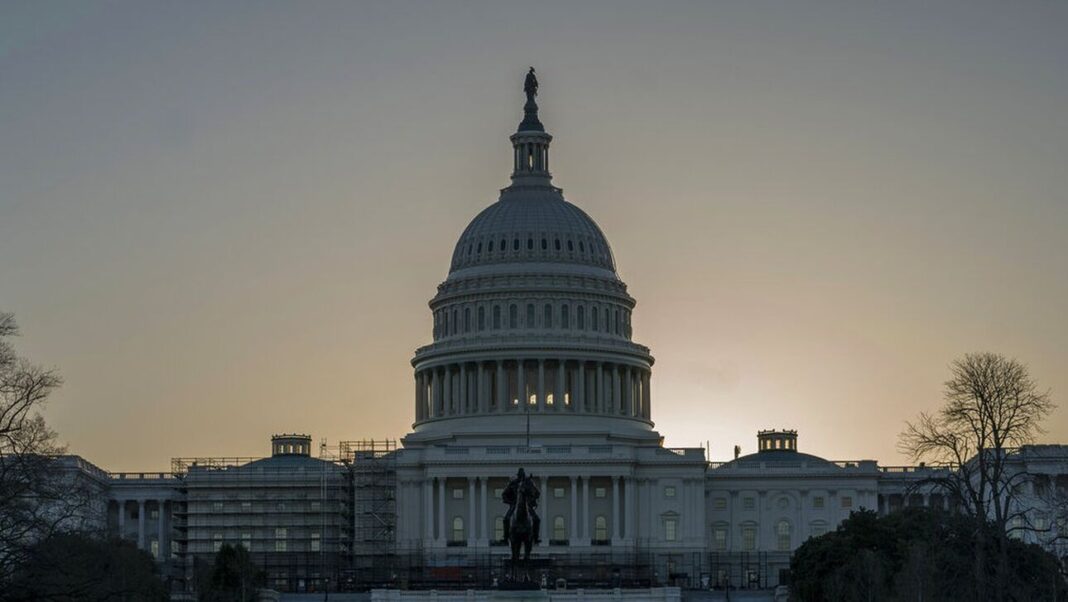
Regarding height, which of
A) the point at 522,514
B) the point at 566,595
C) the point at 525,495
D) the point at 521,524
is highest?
the point at 525,495

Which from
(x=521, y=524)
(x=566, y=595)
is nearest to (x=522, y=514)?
(x=521, y=524)

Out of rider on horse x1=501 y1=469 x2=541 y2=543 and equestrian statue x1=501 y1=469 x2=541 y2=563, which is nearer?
rider on horse x1=501 y1=469 x2=541 y2=543

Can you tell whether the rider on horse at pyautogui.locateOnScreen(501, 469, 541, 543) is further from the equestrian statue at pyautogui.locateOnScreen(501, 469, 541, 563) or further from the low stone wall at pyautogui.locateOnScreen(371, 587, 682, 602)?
the low stone wall at pyautogui.locateOnScreen(371, 587, 682, 602)

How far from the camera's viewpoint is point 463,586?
173 m

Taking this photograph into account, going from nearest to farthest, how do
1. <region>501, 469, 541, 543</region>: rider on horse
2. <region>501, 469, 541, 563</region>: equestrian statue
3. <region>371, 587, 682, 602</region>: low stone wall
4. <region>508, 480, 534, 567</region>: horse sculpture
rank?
<region>501, 469, 541, 543</region>: rider on horse
<region>501, 469, 541, 563</region>: equestrian statue
<region>508, 480, 534, 567</region>: horse sculpture
<region>371, 587, 682, 602</region>: low stone wall

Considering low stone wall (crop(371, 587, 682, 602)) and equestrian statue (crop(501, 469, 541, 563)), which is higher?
equestrian statue (crop(501, 469, 541, 563))

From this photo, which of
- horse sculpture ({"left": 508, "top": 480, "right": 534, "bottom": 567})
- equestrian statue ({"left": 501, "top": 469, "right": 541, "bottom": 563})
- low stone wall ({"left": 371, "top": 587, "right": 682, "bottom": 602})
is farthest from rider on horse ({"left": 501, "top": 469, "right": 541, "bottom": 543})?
low stone wall ({"left": 371, "top": 587, "right": 682, "bottom": 602})

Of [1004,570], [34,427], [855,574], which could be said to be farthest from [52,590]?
[855,574]

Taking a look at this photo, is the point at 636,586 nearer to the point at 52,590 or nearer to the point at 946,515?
the point at 946,515

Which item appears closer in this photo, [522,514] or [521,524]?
[522,514]

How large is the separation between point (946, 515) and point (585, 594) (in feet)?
95.2

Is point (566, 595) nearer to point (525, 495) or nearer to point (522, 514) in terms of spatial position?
point (522, 514)

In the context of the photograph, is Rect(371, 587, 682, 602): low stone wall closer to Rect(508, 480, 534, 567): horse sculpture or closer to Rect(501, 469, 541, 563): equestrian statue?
Rect(501, 469, 541, 563): equestrian statue


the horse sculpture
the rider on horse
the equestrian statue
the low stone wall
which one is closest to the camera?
the rider on horse
